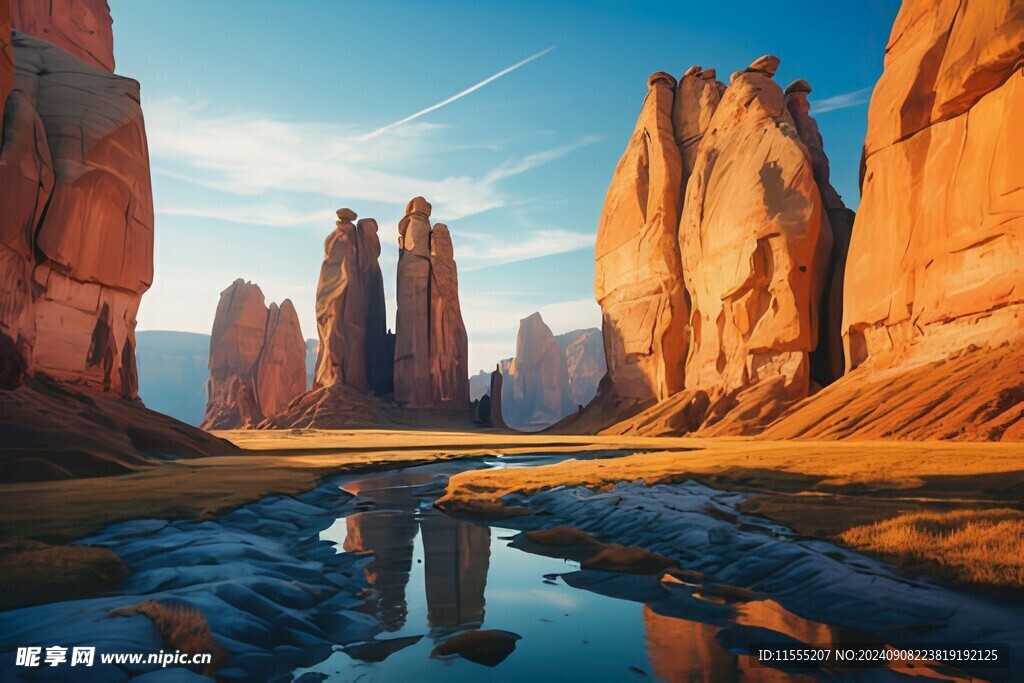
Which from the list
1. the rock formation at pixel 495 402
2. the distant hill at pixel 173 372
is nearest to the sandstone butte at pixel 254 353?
the rock formation at pixel 495 402

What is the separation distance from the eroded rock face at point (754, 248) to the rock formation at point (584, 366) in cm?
10021

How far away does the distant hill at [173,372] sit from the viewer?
503 ft

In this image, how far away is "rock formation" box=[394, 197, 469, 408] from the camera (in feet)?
241

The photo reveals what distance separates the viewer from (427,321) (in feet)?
245

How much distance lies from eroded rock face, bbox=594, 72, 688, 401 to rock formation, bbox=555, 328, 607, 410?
8924 centimetres

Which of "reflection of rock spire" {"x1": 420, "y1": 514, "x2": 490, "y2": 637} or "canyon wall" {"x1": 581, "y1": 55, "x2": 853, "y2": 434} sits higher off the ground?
"canyon wall" {"x1": 581, "y1": 55, "x2": 853, "y2": 434}

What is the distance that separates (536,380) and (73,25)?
4588 inches

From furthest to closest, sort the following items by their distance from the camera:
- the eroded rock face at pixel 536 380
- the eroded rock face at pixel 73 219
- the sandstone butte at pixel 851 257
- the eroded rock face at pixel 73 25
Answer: the eroded rock face at pixel 536 380 → the eroded rock face at pixel 73 25 → the sandstone butte at pixel 851 257 → the eroded rock face at pixel 73 219

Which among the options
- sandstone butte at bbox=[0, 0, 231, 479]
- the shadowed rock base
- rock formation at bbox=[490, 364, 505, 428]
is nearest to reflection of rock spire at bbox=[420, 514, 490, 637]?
the shadowed rock base

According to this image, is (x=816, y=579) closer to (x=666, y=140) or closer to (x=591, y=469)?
(x=591, y=469)

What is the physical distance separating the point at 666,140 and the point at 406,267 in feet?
118

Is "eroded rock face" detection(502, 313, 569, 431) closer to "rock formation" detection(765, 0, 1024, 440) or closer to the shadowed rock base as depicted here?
"rock formation" detection(765, 0, 1024, 440)

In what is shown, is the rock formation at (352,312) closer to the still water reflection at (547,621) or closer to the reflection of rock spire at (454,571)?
the reflection of rock spire at (454,571)

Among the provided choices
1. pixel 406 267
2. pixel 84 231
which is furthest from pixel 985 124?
pixel 406 267
